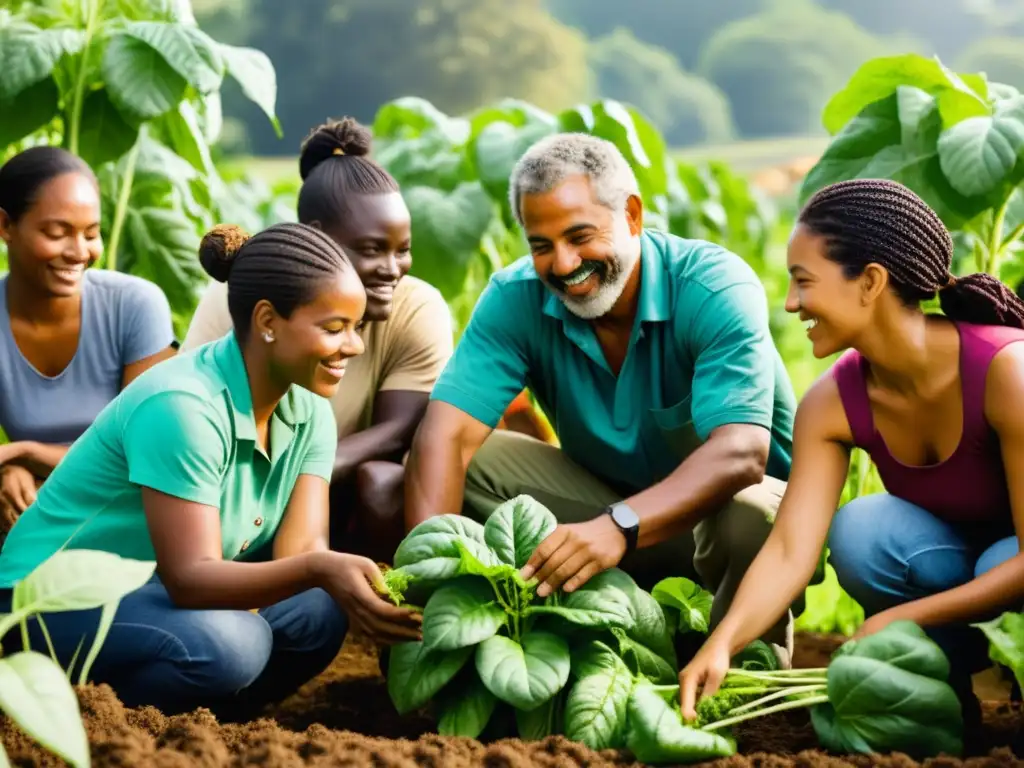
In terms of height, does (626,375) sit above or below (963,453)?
above

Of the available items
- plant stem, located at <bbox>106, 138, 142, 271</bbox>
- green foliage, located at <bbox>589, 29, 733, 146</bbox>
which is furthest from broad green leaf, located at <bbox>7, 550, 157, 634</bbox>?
green foliage, located at <bbox>589, 29, 733, 146</bbox>

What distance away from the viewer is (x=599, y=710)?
2145 mm

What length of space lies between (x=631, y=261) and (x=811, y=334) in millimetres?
564

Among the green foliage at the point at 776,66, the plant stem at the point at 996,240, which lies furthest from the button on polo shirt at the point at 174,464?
the green foliage at the point at 776,66

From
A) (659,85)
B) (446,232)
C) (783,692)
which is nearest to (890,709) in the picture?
(783,692)

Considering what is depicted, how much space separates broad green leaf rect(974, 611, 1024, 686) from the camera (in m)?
2.02

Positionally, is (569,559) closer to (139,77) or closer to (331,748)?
(331,748)

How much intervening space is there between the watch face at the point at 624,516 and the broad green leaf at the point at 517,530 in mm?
118

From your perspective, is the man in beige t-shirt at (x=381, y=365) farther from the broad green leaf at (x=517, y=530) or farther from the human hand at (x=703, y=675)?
the human hand at (x=703, y=675)

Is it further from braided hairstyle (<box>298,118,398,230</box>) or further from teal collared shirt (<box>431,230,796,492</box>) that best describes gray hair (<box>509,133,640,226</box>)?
braided hairstyle (<box>298,118,398,230</box>)

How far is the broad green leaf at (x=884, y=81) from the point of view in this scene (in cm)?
347

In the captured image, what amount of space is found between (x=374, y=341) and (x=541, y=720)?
1.20 metres

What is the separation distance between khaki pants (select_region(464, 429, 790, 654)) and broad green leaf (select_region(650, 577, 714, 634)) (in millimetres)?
204

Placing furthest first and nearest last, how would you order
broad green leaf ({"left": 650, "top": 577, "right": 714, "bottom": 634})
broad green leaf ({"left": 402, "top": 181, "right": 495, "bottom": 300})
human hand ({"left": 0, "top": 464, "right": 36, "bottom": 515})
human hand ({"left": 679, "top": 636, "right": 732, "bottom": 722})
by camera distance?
broad green leaf ({"left": 402, "top": 181, "right": 495, "bottom": 300}), human hand ({"left": 0, "top": 464, "right": 36, "bottom": 515}), broad green leaf ({"left": 650, "top": 577, "right": 714, "bottom": 634}), human hand ({"left": 679, "top": 636, "right": 732, "bottom": 722})
